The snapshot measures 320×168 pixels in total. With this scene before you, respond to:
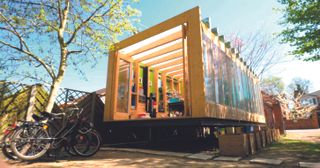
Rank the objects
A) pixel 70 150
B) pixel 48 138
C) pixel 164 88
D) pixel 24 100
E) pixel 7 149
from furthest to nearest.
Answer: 1. pixel 164 88
2. pixel 24 100
3. pixel 70 150
4. pixel 48 138
5. pixel 7 149

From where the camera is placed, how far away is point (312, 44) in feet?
23.2

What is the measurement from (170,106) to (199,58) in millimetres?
2962

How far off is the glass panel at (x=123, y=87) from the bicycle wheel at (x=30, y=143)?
10.0 feet

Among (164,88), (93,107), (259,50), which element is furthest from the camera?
(259,50)

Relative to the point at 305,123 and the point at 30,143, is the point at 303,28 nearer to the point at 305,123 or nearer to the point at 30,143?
the point at 30,143

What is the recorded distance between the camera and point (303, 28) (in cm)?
748

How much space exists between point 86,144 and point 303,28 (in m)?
9.56

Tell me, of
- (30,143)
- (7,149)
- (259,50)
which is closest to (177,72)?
(30,143)

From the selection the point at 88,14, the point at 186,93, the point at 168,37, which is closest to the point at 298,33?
the point at 168,37

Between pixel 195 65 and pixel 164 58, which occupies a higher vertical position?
pixel 164 58

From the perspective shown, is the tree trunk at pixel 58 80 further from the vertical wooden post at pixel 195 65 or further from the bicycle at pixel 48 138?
the vertical wooden post at pixel 195 65

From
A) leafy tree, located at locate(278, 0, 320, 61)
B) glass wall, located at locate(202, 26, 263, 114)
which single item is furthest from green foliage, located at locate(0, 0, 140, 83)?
leafy tree, located at locate(278, 0, 320, 61)

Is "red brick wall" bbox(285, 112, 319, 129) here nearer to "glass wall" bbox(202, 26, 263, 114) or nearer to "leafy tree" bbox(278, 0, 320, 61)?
"leafy tree" bbox(278, 0, 320, 61)

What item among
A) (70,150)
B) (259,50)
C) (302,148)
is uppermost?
(259,50)
